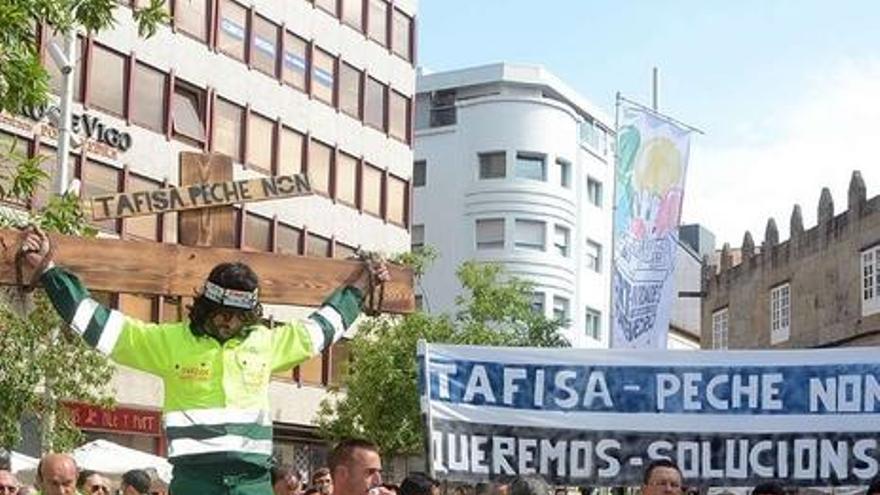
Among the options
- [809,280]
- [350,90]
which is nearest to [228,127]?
[350,90]

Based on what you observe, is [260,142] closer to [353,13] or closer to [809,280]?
[353,13]

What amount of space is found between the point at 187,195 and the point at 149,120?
94.7ft

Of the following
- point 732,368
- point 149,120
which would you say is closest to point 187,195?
point 732,368

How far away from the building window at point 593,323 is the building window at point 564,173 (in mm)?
4518

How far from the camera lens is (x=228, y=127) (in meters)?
39.1

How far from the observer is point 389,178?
45188 mm

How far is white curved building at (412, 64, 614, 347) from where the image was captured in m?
56.8

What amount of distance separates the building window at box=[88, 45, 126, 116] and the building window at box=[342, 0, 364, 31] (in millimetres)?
9099

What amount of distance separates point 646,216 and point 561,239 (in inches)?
1080

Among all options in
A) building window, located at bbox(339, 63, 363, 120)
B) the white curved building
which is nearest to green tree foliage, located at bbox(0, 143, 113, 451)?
building window, located at bbox(339, 63, 363, 120)

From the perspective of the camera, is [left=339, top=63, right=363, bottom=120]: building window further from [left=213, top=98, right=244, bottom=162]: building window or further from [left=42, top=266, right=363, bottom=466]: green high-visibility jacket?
[left=42, top=266, right=363, bottom=466]: green high-visibility jacket

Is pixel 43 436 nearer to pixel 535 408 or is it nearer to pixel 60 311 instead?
pixel 535 408

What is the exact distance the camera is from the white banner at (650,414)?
13.8 m

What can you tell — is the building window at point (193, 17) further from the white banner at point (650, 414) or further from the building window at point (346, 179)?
the white banner at point (650, 414)
